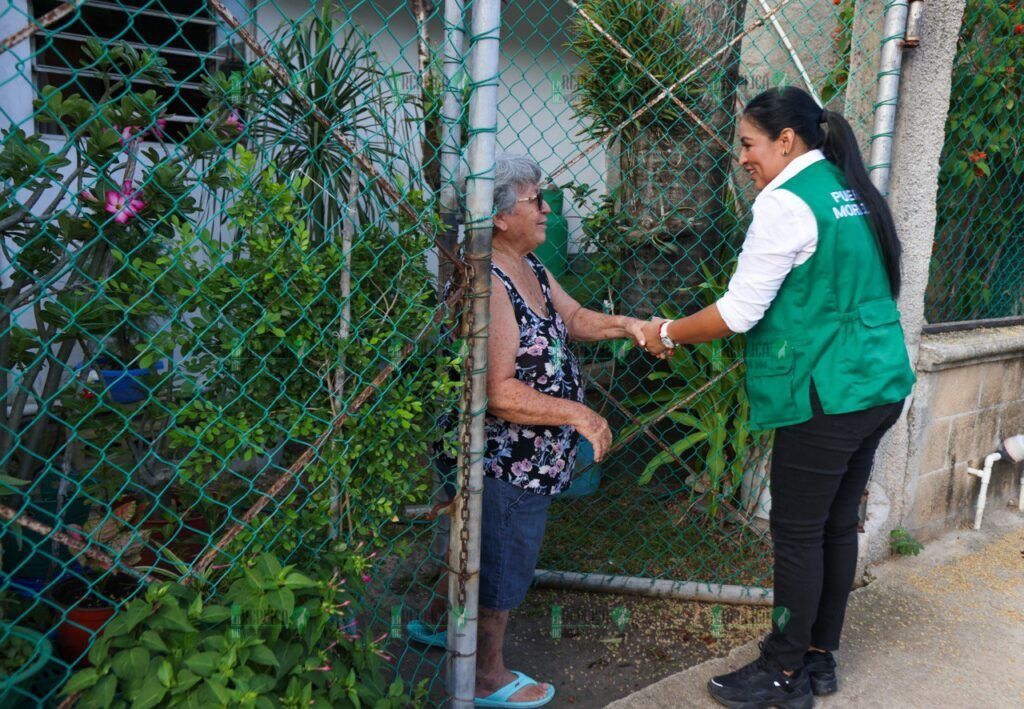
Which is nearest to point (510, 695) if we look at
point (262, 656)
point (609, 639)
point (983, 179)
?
point (609, 639)

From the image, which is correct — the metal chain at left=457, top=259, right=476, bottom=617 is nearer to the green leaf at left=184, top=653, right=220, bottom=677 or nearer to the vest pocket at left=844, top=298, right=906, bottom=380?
the green leaf at left=184, top=653, right=220, bottom=677

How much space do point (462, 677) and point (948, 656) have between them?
6.28 feet

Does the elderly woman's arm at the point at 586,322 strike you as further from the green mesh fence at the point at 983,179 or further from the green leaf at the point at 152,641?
the green mesh fence at the point at 983,179

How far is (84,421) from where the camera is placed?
2.02m

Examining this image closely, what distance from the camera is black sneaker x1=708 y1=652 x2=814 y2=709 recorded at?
271 centimetres

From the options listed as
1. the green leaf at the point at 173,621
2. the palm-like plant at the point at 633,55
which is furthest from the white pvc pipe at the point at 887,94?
the green leaf at the point at 173,621

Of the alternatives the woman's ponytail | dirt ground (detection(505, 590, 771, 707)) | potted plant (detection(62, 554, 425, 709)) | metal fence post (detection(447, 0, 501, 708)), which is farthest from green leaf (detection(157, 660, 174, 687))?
the woman's ponytail

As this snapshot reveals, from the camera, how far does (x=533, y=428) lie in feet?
8.41

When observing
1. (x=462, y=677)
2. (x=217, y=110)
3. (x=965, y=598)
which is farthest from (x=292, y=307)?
(x=965, y=598)

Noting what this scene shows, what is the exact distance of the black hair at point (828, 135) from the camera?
8.08 ft

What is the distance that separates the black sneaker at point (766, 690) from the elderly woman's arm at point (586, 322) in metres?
1.19

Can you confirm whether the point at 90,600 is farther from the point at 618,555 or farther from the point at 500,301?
the point at 618,555

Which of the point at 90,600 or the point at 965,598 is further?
the point at 965,598

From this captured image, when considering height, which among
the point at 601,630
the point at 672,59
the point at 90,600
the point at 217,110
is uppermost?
the point at 672,59
